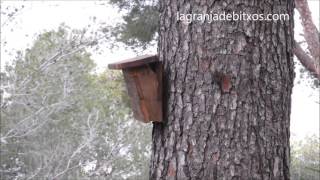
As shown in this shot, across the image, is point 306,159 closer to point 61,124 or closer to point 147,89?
point 61,124

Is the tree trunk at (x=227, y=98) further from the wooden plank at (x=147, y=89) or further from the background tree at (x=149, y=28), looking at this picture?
the background tree at (x=149, y=28)

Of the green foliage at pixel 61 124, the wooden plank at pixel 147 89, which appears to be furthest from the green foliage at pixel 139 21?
the wooden plank at pixel 147 89

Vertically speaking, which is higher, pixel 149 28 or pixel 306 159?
pixel 149 28

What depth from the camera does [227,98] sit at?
4.73ft

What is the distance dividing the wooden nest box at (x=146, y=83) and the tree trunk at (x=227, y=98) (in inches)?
1.1

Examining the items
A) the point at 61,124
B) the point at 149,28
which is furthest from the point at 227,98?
the point at 61,124

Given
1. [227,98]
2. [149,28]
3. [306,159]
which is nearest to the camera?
[227,98]

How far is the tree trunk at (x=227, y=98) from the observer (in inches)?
56.4

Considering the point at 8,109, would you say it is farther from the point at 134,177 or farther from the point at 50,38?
the point at 134,177

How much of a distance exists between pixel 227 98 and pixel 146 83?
27cm

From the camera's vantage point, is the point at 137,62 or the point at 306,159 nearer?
the point at 137,62

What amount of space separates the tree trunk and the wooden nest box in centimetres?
3

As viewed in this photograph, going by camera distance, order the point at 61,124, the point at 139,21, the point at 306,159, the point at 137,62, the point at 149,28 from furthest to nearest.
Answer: the point at 61,124, the point at 306,159, the point at 139,21, the point at 149,28, the point at 137,62

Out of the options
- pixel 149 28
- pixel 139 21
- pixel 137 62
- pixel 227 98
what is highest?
pixel 139 21
